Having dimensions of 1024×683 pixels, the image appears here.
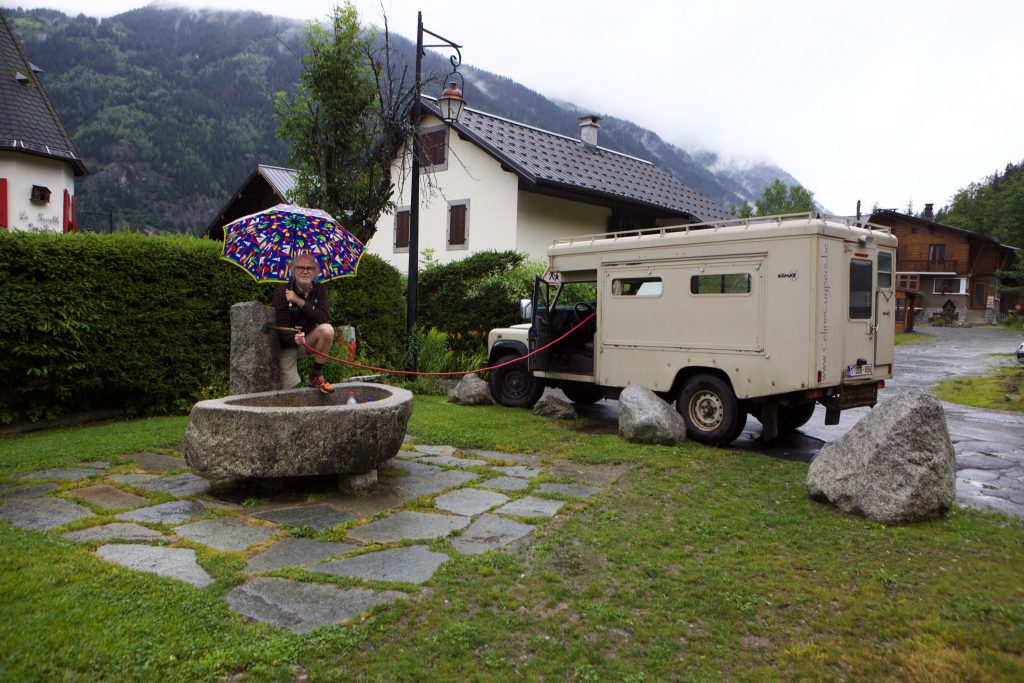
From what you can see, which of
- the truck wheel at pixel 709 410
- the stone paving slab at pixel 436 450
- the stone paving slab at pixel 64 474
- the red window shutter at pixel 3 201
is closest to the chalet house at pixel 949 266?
the truck wheel at pixel 709 410

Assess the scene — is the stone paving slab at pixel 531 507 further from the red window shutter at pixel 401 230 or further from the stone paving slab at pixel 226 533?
the red window shutter at pixel 401 230

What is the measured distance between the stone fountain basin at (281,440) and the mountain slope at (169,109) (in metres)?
28.9

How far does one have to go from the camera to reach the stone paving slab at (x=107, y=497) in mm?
5359

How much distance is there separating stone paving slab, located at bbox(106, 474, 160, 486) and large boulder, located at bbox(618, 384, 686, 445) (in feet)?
16.6

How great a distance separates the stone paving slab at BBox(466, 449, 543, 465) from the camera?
736 cm

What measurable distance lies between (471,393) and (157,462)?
17.6 ft

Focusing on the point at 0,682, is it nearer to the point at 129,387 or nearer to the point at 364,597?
the point at 364,597

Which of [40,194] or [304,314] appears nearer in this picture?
[304,314]

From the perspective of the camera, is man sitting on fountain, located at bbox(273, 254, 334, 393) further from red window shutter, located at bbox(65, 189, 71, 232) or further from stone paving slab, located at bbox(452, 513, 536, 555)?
red window shutter, located at bbox(65, 189, 71, 232)

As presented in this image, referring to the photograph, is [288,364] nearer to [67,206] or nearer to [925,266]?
[67,206]

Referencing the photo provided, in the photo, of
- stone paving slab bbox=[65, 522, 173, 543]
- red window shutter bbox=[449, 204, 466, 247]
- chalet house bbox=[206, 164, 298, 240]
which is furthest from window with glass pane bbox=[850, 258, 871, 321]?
chalet house bbox=[206, 164, 298, 240]

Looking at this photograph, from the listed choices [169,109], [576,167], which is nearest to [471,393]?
[576,167]

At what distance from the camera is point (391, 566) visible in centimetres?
421

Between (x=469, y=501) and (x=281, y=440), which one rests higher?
(x=281, y=440)
